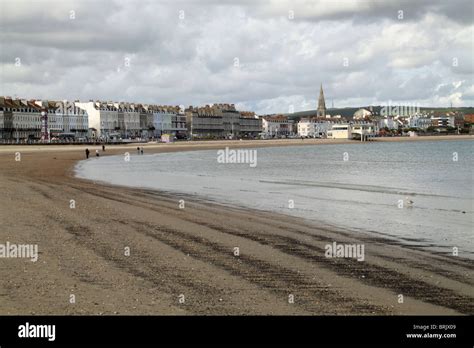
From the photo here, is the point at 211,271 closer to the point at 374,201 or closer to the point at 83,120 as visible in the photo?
the point at 374,201

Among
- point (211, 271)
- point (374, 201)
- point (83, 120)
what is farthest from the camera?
point (83, 120)

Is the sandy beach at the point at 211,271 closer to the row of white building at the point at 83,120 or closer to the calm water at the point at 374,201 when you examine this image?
the calm water at the point at 374,201

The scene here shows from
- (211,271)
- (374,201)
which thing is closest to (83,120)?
(374,201)

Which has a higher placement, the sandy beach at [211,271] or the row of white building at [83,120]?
the row of white building at [83,120]

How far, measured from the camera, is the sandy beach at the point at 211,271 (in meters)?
7.80

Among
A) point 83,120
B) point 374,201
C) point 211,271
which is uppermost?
point 83,120

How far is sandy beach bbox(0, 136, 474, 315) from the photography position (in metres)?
7.80

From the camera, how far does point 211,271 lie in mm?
9703

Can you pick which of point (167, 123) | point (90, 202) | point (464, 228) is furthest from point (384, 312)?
point (167, 123)

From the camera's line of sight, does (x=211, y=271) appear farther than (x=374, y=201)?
No

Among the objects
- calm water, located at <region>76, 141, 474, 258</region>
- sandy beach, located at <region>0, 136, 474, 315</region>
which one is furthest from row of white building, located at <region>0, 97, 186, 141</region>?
sandy beach, located at <region>0, 136, 474, 315</region>

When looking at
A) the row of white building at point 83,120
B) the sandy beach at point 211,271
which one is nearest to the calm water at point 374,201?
the sandy beach at point 211,271

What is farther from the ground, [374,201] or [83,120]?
[83,120]

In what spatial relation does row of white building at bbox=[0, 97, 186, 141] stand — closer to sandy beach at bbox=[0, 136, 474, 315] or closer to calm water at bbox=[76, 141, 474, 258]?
calm water at bbox=[76, 141, 474, 258]
